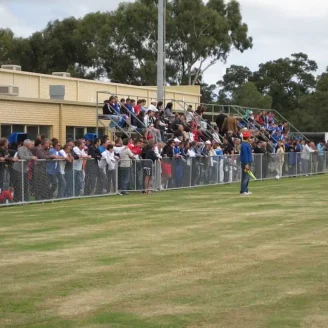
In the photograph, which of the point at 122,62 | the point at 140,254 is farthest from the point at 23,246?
the point at 122,62

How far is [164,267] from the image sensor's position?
12.6m

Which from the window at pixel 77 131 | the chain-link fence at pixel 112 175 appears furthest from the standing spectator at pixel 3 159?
the window at pixel 77 131

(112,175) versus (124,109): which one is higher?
(124,109)

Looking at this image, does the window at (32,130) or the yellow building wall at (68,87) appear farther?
the yellow building wall at (68,87)

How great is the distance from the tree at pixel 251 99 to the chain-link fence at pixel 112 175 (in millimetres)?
57084

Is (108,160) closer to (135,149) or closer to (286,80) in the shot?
(135,149)

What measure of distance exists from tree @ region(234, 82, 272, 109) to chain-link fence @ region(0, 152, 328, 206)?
187 ft

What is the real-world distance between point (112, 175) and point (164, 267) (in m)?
16.4

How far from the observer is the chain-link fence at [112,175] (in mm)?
24328

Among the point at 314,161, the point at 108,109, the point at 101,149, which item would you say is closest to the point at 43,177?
the point at 101,149

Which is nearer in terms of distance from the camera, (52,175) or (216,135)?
(52,175)

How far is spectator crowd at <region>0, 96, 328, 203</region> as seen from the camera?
82.0ft

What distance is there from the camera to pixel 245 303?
9867 millimetres

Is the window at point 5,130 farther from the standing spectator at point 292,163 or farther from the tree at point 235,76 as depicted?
the tree at point 235,76
